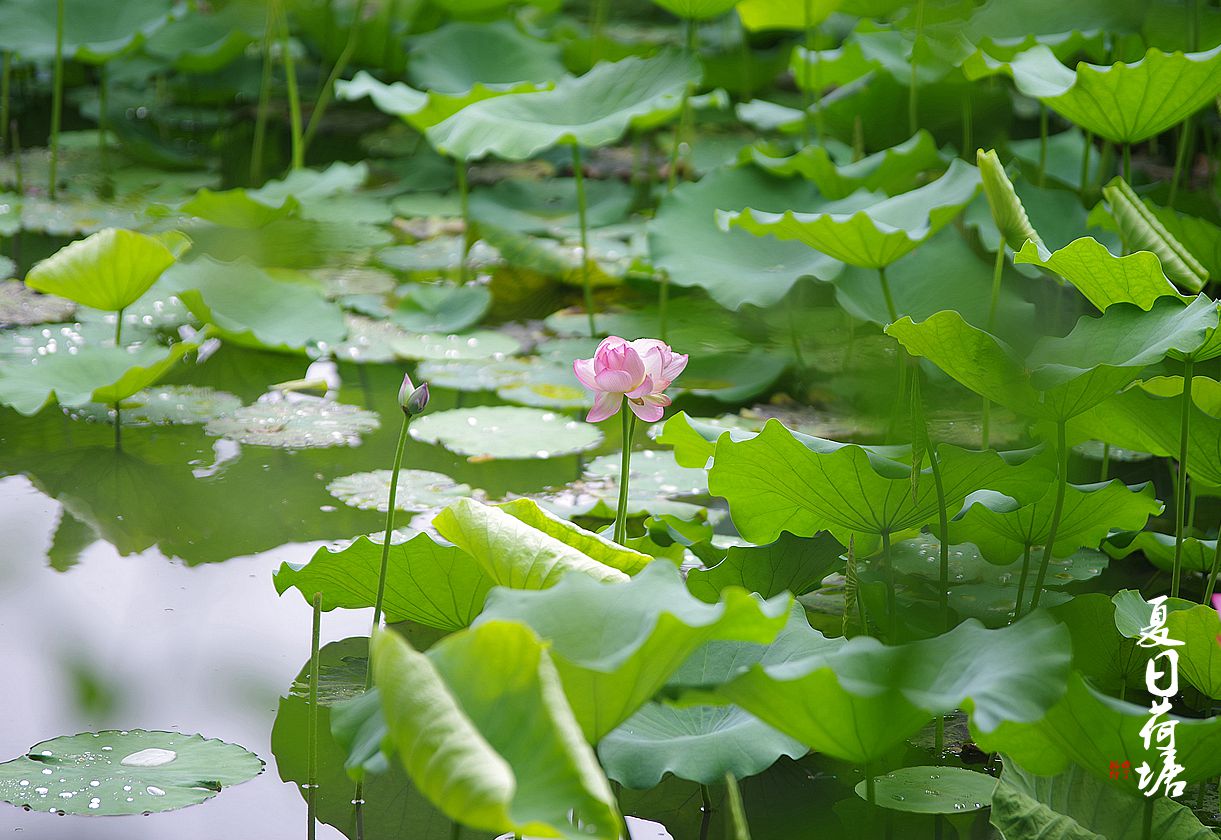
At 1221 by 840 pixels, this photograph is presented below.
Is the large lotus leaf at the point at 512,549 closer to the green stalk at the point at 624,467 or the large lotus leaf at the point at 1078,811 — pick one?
the green stalk at the point at 624,467

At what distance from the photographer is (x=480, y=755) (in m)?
0.68

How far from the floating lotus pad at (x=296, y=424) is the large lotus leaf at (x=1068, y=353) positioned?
1039 mm

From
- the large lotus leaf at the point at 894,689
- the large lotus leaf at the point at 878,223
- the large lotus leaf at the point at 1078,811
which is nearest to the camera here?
the large lotus leaf at the point at 894,689

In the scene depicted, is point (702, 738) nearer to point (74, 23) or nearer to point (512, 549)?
point (512, 549)

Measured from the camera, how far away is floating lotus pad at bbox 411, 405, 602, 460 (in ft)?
5.97

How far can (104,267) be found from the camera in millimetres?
1806

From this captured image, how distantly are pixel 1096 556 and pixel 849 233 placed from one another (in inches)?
20.2

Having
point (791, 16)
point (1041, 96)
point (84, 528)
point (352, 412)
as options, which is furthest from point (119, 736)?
point (791, 16)

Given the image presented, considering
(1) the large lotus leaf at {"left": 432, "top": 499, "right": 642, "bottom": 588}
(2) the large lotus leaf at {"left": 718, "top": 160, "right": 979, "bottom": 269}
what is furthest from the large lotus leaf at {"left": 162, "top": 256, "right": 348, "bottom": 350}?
(1) the large lotus leaf at {"left": 432, "top": 499, "right": 642, "bottom": 588}

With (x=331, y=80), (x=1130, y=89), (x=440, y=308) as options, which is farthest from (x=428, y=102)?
(x=1130, y=89)

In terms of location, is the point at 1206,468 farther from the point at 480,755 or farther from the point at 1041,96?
the point at 480,755

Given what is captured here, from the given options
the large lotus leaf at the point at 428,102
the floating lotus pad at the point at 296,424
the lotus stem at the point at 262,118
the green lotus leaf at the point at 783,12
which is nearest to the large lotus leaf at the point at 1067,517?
the floating lotus pad at the point at 296,424

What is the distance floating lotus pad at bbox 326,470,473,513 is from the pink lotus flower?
1.66ft

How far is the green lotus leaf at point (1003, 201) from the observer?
1.28 meters
